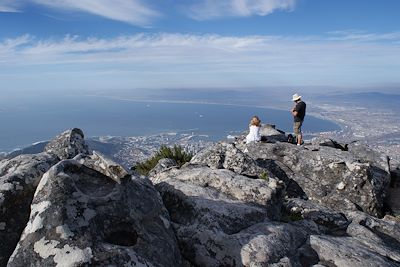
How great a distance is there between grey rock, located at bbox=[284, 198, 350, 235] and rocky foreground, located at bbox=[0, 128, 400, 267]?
33 mm

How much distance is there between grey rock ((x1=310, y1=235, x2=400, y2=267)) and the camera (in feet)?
25.2

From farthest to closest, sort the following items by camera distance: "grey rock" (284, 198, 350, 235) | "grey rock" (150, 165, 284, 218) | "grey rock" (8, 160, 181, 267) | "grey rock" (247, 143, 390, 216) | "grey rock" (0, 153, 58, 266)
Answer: "grey rock" (247, 143, 390, 216) < "grey rock" (284, 198, 350, 235) < "grey rock" (150, 165, 284, 218) < "grey rock" (0, 153, 58, 266) < "grey rock" (8, 160, 181, 267)

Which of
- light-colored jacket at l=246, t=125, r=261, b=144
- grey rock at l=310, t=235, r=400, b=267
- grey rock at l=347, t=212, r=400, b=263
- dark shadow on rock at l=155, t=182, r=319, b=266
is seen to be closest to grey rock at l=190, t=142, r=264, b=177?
grey rock at l=347, t=212, r=400, b=263

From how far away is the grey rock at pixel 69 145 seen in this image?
14165 mm

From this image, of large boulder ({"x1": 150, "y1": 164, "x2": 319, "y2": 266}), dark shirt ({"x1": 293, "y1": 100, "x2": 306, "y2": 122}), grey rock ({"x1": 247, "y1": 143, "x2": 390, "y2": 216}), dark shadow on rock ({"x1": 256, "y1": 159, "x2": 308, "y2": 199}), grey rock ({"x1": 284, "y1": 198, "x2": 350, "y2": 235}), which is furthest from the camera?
dark shirt ({"x1": 293, "y1": 100, "x2": 306, "y2": 122})

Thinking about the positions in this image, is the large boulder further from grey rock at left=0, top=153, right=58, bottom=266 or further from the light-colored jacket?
the light-colored jacket

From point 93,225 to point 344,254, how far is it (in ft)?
17.4

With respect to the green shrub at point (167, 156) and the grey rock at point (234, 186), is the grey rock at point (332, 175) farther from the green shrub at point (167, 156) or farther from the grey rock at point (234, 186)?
the grey rock at point (234, 186)

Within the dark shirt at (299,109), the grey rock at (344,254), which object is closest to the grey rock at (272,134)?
the dark shirt at (299,109)

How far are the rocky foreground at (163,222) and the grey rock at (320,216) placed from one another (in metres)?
0.03

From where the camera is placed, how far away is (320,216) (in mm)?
11086

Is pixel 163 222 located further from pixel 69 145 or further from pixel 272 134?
pixel 272 134

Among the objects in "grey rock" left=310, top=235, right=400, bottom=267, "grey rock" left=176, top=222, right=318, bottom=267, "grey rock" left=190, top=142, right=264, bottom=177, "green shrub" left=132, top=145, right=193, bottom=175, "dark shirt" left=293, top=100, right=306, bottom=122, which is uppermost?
"dark shirt" left=293, top=100, right=306, bottom=122

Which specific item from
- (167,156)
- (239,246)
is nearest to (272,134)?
(167,156)
